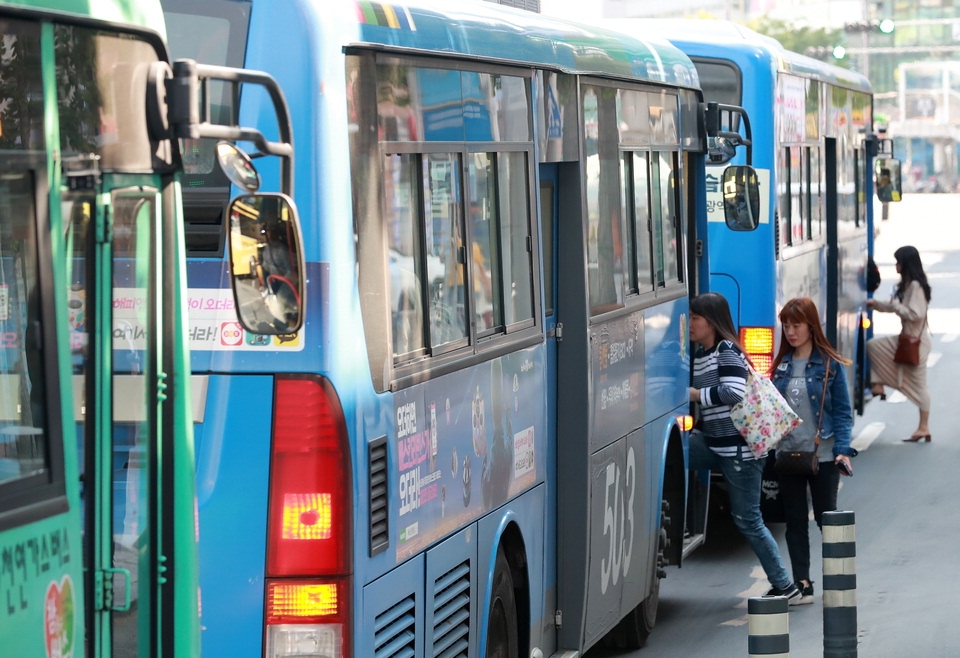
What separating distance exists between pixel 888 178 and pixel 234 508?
54.4 feet

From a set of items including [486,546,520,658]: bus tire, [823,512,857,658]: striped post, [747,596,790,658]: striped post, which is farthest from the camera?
[823,512,857,658]: striped post

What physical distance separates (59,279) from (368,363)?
5.03 feet

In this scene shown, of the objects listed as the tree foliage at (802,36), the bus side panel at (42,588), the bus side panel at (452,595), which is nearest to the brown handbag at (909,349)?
the bus side panel at (452,595)

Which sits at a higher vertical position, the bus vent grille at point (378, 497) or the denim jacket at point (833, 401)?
the bus vent grille at point (378, 497)

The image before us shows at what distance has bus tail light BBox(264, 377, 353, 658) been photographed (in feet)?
15.7

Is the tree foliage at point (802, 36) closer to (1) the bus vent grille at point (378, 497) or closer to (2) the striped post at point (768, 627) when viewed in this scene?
(2) the striped post at point (768, 627)

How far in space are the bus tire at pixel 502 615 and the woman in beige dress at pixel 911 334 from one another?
10.0 meters

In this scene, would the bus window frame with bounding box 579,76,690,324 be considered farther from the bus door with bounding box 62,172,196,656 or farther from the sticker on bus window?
the bus door with bounding box 62,172,196,656

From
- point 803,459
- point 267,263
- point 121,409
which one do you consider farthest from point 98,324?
point 803,459

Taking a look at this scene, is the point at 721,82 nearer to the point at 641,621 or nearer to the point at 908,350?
the point at 908,350

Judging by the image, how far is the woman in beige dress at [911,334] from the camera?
635 inches

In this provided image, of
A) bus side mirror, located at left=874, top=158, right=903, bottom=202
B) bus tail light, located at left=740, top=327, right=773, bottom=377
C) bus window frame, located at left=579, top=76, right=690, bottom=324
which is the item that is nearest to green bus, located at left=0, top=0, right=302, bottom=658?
bus window frame, located at left=579, top=76, right=690, bottom=324

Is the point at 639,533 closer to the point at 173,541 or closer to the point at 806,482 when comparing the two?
the point at 806,482

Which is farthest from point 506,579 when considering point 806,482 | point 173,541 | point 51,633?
point 806,482
